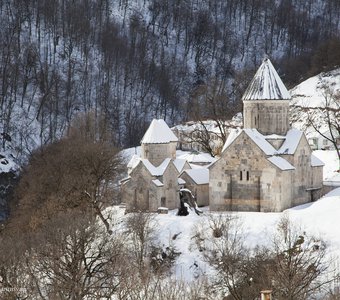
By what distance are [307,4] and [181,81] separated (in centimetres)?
2837

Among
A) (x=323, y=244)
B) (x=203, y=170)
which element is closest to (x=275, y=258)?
(x=323, y=244)

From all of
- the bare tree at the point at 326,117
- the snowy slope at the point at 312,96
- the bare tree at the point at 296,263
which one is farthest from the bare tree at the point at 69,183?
the snowy slope at the point at 312,96

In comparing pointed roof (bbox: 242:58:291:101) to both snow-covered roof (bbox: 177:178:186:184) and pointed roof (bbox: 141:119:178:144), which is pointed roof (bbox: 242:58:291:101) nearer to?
pointed roof (bbox: 141:119:178:144)

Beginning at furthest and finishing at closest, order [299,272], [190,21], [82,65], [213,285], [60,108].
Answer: [190,21]
[82,65]
[60,108]
[213,285]
[299,272]

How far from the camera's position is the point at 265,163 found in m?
40.4

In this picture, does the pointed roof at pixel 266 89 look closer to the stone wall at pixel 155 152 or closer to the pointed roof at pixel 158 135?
the pointed roof at pixel 158 135

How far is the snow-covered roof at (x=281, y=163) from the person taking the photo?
40.0 m

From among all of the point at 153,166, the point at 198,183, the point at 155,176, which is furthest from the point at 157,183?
the point at 198,183

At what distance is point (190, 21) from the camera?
102188 millimetres

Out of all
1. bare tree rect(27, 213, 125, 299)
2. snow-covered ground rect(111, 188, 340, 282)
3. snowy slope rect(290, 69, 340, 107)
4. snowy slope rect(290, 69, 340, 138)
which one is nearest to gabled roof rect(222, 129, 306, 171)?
snow-covered ground rect(111, 188, 340, 282)

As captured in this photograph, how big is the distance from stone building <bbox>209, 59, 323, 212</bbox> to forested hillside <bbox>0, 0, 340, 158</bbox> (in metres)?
25.4

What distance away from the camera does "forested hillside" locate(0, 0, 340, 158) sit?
253ft

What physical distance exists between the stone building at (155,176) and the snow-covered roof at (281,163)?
5.19 m

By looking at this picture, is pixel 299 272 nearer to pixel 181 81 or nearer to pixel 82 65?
pixel 82 65
